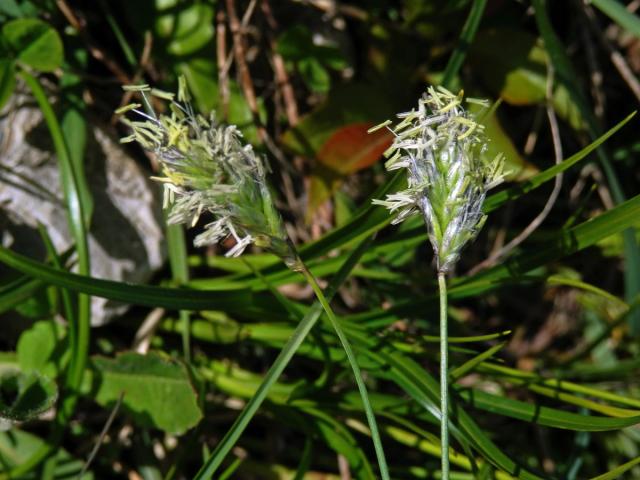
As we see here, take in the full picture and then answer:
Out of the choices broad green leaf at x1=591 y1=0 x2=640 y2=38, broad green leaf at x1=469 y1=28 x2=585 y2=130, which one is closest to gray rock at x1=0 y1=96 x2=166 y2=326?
broad green leaf at x1=469 y1=28 x2=585 y2=130

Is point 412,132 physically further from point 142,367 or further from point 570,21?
point 570,21

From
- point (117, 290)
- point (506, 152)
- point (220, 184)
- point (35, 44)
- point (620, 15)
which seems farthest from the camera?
point (506, 152)

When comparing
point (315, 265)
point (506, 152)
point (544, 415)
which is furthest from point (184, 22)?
point (544, 415)

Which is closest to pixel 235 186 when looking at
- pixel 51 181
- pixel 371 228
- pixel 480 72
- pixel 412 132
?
pixel 412 132

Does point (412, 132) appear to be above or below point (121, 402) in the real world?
above

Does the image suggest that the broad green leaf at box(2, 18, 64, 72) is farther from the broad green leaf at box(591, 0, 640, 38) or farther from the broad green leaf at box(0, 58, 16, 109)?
the broad green leaf at box(591, 0, 640, 38)

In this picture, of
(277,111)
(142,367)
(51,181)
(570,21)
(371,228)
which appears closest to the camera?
(371,228)

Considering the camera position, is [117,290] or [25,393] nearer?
[117,290]

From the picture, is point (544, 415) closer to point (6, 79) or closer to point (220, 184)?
point (220, 184)
